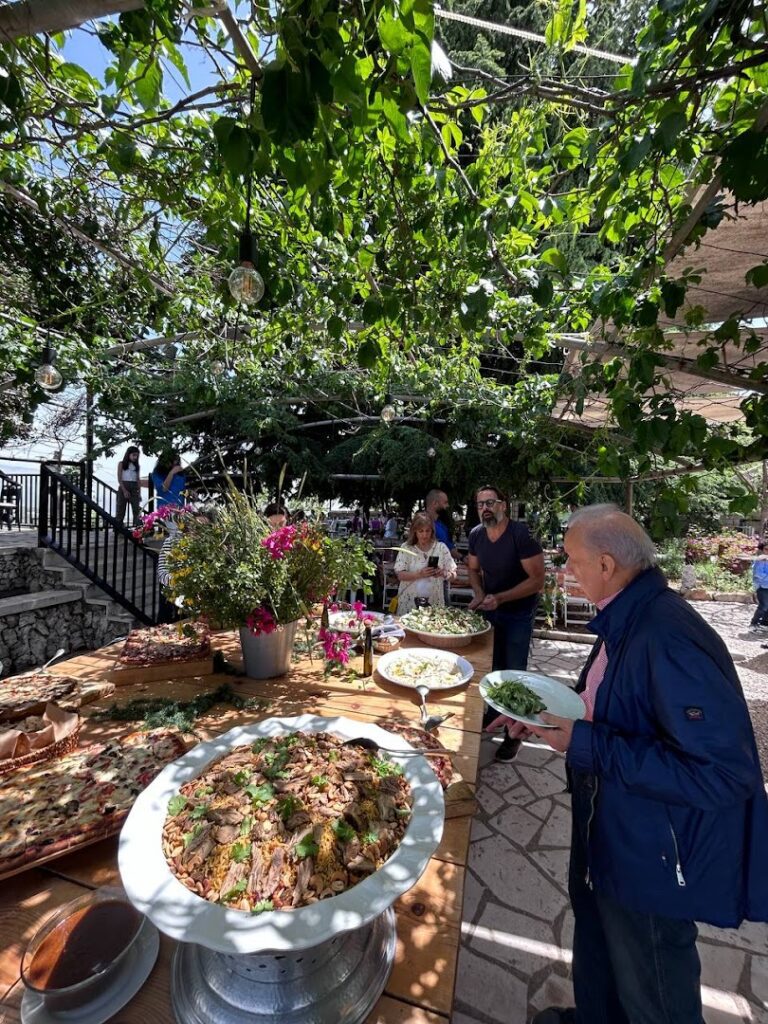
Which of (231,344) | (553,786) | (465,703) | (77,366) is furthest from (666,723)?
(77,366)

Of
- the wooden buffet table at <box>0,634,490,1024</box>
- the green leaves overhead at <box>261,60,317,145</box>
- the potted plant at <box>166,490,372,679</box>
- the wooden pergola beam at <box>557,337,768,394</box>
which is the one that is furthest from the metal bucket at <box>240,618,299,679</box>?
the wooden pergola beam at <box>557,337,768,394</box>

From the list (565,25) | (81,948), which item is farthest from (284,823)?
(565,25)

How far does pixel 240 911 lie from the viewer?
0.90 meters

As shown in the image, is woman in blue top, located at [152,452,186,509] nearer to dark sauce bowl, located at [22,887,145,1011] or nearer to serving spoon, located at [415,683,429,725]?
serving spoon, located at [415,683,429,725]

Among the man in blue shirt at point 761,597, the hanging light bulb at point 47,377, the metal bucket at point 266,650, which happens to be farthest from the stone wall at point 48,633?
the man in blue shirt at point 761,597

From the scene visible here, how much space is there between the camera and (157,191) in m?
2.67

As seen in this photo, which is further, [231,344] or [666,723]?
[231,344]

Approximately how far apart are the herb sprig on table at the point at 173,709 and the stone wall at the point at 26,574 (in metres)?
7.79

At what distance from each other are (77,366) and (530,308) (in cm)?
539

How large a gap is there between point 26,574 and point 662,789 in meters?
10.4

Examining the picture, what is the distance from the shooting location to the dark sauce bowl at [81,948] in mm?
848

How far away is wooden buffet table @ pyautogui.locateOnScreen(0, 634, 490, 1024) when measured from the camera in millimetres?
922

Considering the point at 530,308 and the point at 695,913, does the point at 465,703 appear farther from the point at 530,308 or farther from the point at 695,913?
the point at 530,308

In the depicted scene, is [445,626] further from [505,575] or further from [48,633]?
[48,633]
